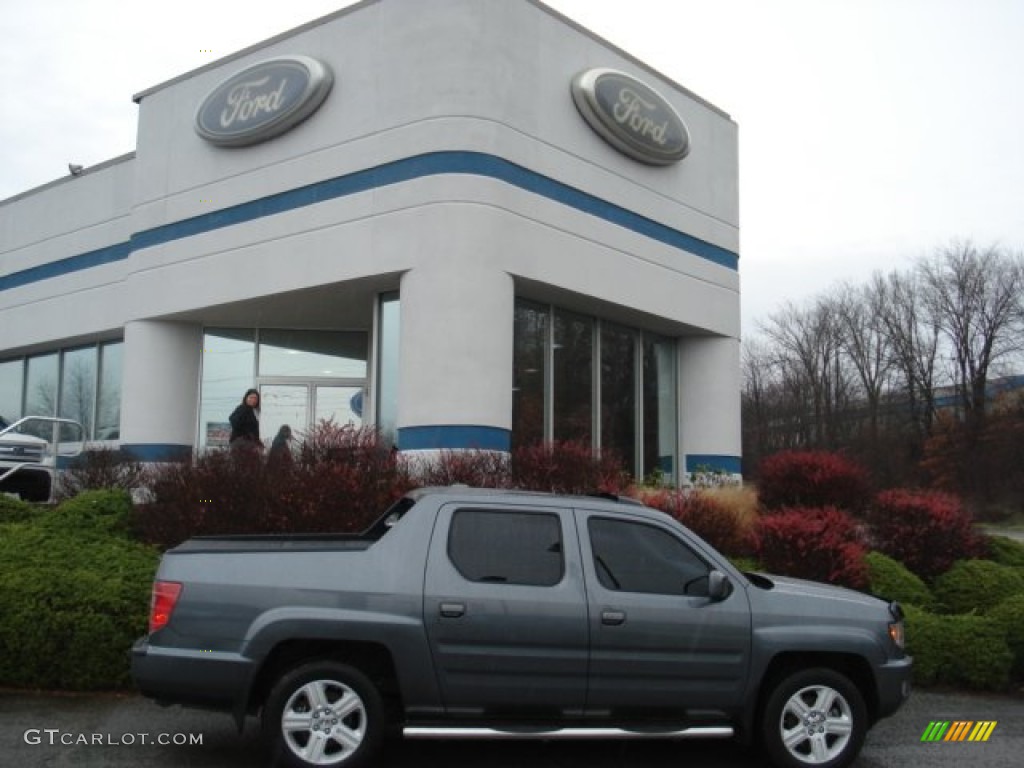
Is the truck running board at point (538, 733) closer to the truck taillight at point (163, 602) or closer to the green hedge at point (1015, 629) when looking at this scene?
the truck taillight at point (163, 602)

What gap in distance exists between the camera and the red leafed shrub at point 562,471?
35.6ft

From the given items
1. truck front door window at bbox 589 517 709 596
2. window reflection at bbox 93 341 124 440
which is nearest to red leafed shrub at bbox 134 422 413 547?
truck front door window at bbox 589 517 709 596

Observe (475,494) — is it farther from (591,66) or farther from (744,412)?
(744,412)

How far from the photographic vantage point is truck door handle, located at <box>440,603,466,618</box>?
5504 mm

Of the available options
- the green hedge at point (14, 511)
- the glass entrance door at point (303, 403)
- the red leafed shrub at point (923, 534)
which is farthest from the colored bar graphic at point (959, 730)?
the glass entrance door at point (303, 403)

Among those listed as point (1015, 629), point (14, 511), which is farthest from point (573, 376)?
point (14, 511)

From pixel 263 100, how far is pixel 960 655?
41.2 feet

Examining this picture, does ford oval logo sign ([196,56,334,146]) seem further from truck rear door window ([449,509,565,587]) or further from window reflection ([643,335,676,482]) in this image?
truck rear door window ([449,509,565,587])

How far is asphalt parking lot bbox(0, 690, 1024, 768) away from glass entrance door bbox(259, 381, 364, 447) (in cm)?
1035

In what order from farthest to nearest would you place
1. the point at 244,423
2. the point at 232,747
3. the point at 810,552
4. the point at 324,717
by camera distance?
1. the point at 244,423
2. the point at 810,552
3. the point at 232,747
4. the point at 324,717

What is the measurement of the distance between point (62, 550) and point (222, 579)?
413 centimetres

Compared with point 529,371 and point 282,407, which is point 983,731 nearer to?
point 529,371

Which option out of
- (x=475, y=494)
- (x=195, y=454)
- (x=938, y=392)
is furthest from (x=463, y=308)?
(x=938, y=392)

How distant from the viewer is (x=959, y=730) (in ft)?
23.8
